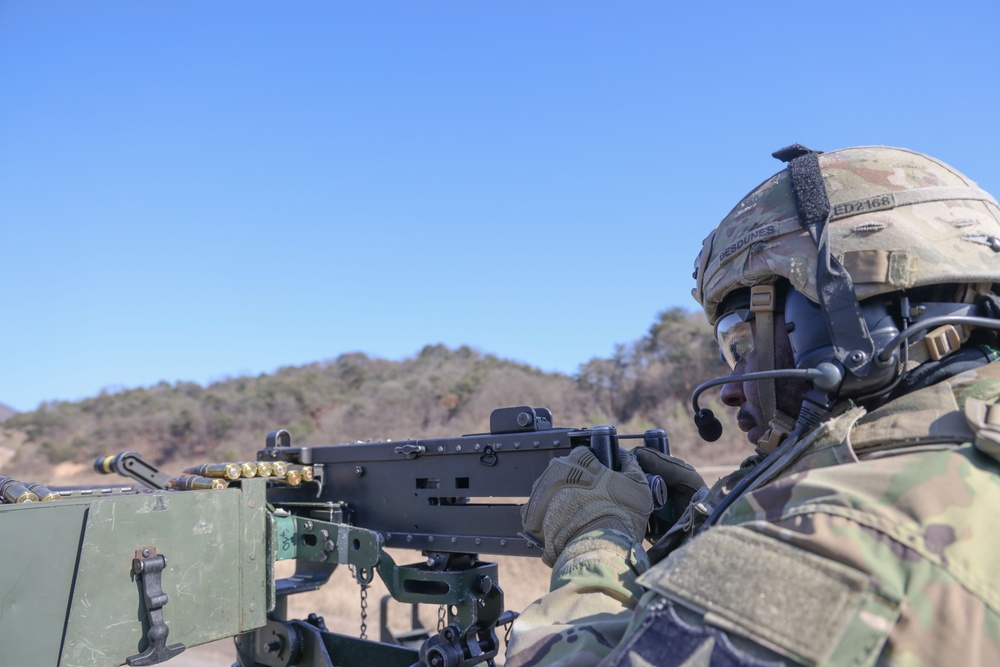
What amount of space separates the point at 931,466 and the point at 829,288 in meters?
0.60

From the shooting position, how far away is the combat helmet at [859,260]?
189 cm

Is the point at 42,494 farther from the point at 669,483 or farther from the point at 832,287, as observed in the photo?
the point at 832,287

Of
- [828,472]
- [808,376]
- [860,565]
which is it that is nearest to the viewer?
[860,565]

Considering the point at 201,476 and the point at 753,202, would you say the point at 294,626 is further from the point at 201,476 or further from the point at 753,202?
the point at 753,202

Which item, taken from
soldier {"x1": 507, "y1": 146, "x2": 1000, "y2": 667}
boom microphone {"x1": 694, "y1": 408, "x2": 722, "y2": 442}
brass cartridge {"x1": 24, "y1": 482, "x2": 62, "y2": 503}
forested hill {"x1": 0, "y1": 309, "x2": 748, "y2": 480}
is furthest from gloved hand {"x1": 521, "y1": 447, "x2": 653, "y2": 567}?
forested hill {"x1": 0, "y1": 309, "x2": 748, "y2": 480}

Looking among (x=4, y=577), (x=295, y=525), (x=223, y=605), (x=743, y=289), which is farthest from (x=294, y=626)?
(x=743, y=289)

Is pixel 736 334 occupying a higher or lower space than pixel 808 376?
higher

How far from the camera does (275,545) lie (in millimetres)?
3623

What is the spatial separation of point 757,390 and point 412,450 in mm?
2026

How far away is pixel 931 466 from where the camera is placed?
4.88 feet

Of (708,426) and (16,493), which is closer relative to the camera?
(708,426)

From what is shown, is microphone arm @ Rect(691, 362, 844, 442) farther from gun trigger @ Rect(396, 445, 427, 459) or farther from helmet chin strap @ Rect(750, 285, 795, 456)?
gun trigger @ Rect(396, 445, 427, 459)

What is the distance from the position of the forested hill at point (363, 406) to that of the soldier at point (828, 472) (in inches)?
768

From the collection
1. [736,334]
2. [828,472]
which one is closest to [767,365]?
[736,334]
